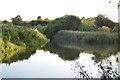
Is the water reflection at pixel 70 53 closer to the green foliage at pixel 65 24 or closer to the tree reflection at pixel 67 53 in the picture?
the tree reflection at pixel 67 53

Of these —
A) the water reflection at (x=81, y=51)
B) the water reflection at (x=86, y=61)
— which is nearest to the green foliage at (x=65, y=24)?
the water reflection at (x=81, y=51)

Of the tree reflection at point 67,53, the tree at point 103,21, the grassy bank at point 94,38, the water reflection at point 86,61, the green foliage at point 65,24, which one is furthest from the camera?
the green foliage at point 65,24

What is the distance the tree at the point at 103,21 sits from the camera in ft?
54.1

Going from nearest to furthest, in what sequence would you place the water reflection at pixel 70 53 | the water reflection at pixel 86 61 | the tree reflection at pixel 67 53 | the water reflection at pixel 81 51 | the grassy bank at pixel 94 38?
the water reflection at pixel 86 61
the water reflection at pixel 70 53
the tree reflection at pixel 67 53
the water reflection at pixel 81 51
the grassy bank at pixel 94 38

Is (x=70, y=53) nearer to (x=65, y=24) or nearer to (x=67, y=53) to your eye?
(x=67, y=53)

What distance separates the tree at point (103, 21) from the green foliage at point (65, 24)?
1.27 meters

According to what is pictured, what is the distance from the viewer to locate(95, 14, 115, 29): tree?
16.5 meters

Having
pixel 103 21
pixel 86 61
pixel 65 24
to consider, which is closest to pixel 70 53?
pixel 86 61

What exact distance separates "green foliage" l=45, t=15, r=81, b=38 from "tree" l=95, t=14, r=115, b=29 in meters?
1.27

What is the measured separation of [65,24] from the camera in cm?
1698

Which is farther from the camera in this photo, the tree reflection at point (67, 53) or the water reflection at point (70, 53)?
the tree reflection at point (67, 53)

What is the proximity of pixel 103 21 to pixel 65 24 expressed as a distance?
2.48 metres

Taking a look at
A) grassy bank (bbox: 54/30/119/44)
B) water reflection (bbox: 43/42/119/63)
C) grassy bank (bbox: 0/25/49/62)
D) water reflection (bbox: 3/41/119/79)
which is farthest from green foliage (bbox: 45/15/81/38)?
water reflection (bbox: 3/41/119/79)

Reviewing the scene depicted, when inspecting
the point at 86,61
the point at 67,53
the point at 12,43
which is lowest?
the point at 67,53
